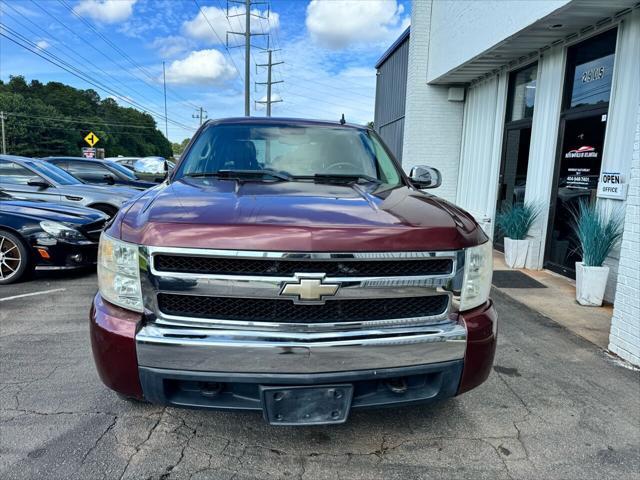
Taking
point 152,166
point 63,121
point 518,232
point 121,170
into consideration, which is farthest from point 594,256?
point 63,121

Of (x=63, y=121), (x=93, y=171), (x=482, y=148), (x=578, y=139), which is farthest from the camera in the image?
(x=63, y=121)

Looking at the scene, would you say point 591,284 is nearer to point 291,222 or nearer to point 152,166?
point 291,222

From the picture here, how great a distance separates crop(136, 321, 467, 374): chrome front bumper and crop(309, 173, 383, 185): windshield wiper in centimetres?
124

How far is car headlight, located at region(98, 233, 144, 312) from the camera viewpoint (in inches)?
75.6

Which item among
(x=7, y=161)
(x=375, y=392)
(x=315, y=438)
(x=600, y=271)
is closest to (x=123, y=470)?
(x=315, y=438)

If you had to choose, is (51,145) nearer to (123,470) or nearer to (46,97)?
(46,97)

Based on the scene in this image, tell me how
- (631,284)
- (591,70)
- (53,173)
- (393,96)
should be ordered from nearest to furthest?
(631,284) < (591,70) < (53,173) < (393,96)

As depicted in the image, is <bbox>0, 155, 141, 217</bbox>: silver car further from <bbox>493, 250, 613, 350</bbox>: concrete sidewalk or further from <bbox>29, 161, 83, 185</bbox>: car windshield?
<bbox>493, 250, 613, 350</bbox>: concrete sidewalk

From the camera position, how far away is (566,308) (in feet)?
16.2

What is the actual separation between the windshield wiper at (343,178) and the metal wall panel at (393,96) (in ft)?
33.4

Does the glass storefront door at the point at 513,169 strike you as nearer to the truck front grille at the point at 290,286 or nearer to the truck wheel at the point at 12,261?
the truck front grille at the point at 290,286

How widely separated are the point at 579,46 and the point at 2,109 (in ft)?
227

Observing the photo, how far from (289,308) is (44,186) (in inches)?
274

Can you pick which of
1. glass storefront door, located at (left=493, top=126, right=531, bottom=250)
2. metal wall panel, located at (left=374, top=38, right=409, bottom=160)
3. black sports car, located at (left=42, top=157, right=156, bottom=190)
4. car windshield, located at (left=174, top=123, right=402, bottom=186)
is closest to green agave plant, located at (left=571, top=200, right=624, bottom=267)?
glass storefront door, located at (left=493, top=126, right=531, bottom=250)
